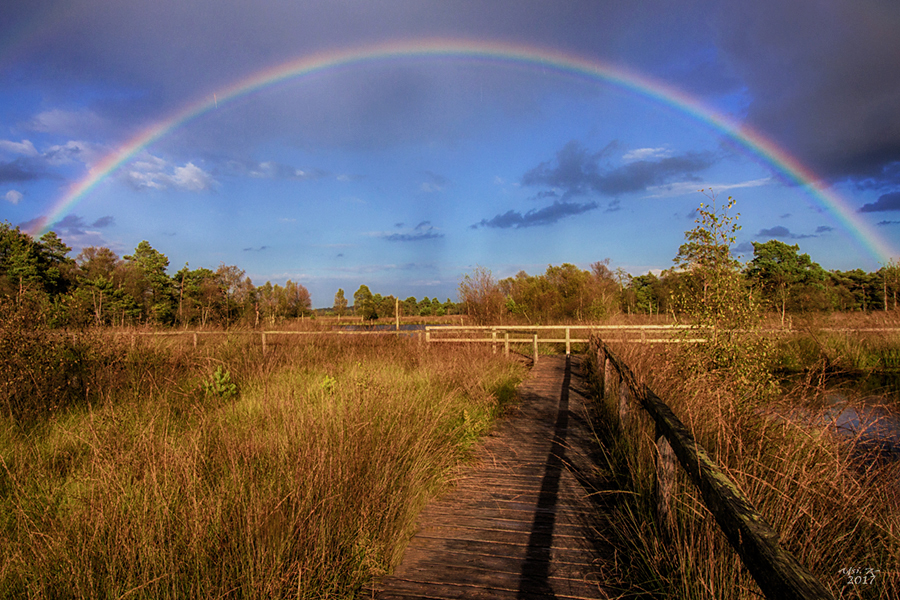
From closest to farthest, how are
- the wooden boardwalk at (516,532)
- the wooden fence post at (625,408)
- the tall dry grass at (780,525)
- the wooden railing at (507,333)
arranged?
1. the tall dry grass at (780,525)
2. the wooden boardwalk at (516,532)
3. the wooden fence post at (625,408)
4. the wooden railing at (507,333)

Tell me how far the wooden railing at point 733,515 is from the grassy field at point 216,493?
1.82 metres

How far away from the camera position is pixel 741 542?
1.50 metres

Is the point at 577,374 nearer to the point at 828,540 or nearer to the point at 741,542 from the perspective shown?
the point at 828,540

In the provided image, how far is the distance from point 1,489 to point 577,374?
1058 cm

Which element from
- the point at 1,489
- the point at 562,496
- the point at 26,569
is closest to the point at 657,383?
the point at 562,496

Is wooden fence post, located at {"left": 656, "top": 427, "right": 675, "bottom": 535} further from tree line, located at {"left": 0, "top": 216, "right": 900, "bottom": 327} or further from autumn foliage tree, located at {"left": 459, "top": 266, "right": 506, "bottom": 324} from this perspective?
autumn foliage tree, located at {"left": 459, "top": 266, "right": 506, "bottom": 324}

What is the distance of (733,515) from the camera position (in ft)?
5.07

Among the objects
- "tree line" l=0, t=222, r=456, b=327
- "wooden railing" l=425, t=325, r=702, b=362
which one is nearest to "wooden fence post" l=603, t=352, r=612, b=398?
"wooden railing" l=425, t=325, r=702, b=362

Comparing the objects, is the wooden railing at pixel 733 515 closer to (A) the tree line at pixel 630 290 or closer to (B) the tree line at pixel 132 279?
(A) the tree line at pixel 630 290

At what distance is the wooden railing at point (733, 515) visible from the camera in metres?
1.17

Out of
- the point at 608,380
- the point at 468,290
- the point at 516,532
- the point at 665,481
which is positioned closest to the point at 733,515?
the point at 665,481

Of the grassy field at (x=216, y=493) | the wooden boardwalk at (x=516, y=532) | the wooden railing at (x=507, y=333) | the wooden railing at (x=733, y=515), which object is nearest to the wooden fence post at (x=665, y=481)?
the wooden railing at (x=733, y=515)

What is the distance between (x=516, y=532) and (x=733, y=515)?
76.7 inches

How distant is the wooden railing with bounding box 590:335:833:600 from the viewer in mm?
1175
